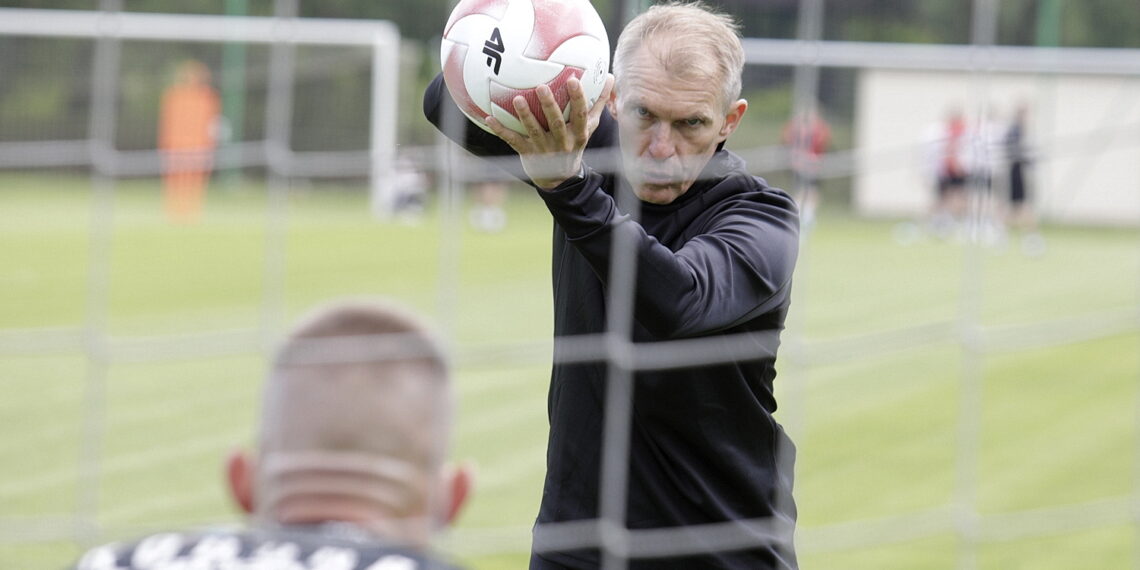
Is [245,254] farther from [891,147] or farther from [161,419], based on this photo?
[161,419]

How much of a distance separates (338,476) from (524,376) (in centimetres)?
719

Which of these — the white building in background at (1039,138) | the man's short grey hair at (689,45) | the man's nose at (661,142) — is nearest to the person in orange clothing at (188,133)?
the white building in background at (1039,138)

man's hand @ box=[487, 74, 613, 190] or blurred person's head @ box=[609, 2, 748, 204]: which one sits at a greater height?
blurred person's head @ box=[609, 2, 748, 204]

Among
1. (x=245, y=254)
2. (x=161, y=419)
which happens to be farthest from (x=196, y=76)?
(x=161, y=419)

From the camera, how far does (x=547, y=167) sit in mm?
2182

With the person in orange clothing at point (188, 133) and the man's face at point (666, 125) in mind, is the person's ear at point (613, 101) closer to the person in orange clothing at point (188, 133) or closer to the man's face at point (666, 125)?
the man's face at point (666, 125)

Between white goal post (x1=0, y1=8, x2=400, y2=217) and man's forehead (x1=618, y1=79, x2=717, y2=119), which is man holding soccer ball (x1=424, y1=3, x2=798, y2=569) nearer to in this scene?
man's forehead (x1=618, y1=79, x2=717, y2=119)

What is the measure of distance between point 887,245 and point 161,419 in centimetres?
926

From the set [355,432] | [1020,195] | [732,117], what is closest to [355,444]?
[355,432]

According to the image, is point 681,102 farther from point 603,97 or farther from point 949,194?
point 949,194

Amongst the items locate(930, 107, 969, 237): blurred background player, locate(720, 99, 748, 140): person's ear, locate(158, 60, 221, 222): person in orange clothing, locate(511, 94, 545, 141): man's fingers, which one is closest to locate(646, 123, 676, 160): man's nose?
locate(720, 99, 748, 140): person's ear

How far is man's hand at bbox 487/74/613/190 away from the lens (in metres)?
2.17

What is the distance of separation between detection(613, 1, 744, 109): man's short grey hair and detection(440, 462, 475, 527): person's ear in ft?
3.47

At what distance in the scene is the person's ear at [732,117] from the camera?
2.48 m
